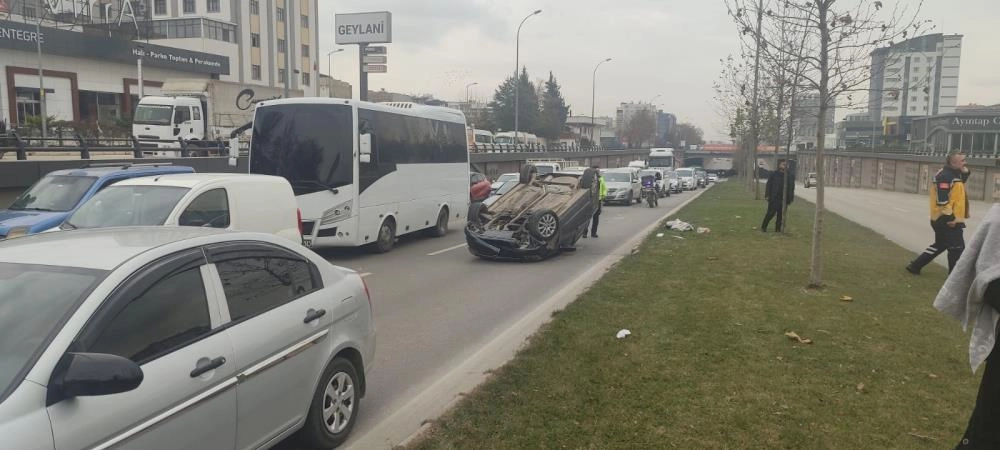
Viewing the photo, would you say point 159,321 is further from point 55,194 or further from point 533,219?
point 533,219

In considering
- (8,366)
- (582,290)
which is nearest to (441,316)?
(582,290)

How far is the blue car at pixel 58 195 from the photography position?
10.4m

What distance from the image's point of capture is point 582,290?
9906mm

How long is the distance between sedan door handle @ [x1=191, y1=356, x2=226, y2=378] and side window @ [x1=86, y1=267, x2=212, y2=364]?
0.14m

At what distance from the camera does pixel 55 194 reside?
11375 mm

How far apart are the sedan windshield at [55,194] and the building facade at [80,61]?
1152 inches

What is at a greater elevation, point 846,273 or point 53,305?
point 53,305

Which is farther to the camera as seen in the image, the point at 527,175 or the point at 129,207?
the point at 527,175

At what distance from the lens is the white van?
898cm

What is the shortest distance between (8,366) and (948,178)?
37.8 ft

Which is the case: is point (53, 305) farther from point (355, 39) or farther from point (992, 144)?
point (992, 144)

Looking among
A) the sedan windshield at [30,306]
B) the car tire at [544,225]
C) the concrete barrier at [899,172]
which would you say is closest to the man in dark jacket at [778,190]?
the car tire at [544,225]

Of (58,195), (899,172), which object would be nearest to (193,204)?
(58,195)

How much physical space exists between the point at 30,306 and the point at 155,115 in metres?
31.8
